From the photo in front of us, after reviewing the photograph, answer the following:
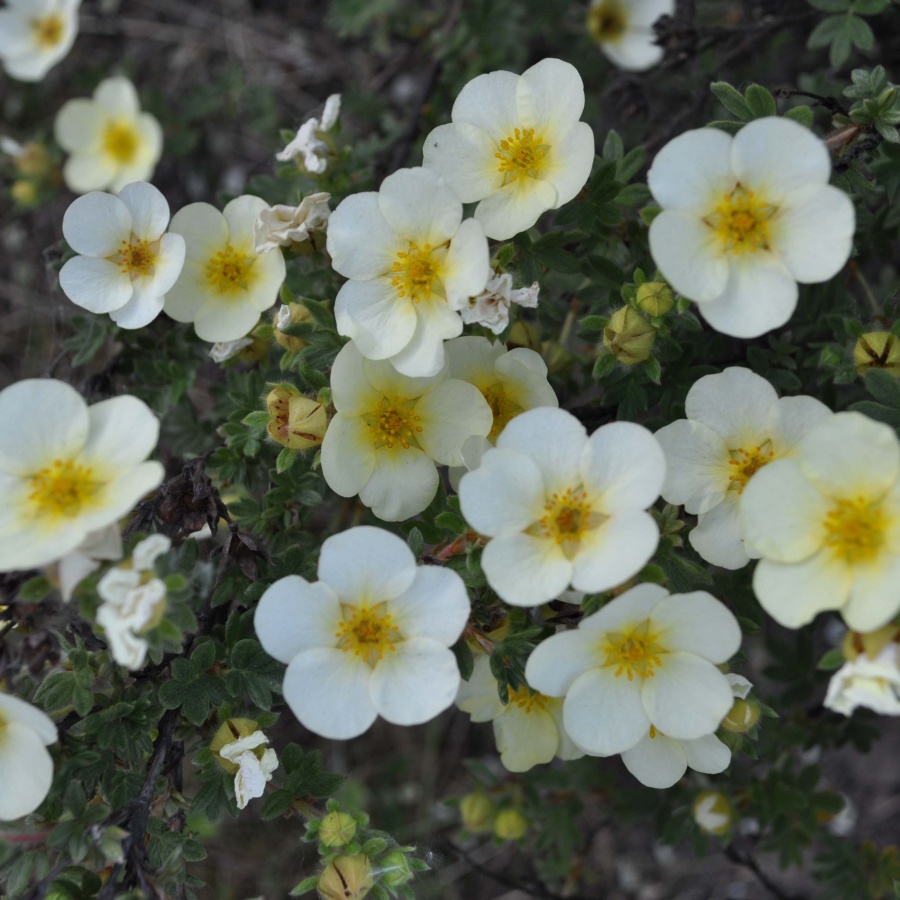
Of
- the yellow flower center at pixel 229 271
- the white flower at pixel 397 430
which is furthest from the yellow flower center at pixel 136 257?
the white flower at pixel 397 430

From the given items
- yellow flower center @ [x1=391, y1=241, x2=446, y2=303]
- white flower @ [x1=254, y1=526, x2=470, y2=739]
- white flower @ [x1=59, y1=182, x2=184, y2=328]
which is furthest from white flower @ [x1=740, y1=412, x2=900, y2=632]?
white flower @ [x1=59, y1=182, x2=184, y2=328]

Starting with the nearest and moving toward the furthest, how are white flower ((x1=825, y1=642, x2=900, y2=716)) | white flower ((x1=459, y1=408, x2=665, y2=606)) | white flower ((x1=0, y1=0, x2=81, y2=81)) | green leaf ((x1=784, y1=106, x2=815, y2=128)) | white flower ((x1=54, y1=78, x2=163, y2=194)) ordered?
white flower ((x1=825, y1=642, x2=900, y2=716)) < white flower ((x1=459, y1=408, x2=665, y2=606)) < green leaf ((x1=784, y1=106, x2=815, y2=128)) < white flower ((x1=0, y1=0, x2=81, y2=81)) < white flower ((x1=54, y1=78, x2=163, y2=194))

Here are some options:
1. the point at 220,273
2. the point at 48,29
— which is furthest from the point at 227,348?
the point at 48,29

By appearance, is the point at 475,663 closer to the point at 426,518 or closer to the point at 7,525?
the point at 426,518

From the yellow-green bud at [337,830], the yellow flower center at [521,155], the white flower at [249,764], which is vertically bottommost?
the yellow-green bud at [337,830]

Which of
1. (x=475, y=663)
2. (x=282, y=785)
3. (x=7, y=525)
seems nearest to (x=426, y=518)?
(x=475, y=663)

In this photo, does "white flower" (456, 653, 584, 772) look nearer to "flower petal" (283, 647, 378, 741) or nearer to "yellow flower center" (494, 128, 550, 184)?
"flower petal" (283, 647, 378, 741)

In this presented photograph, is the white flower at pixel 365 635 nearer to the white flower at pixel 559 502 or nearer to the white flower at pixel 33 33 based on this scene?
the white flower at pixel 559 502
